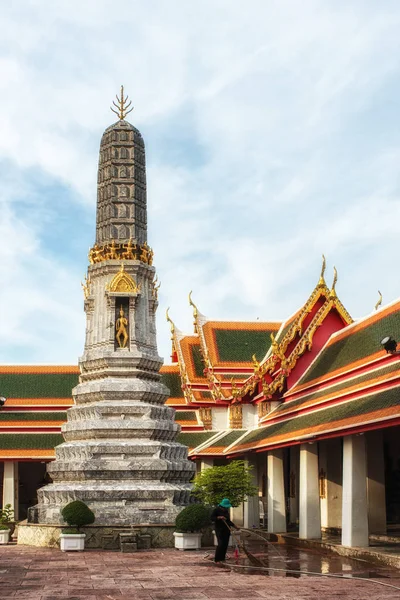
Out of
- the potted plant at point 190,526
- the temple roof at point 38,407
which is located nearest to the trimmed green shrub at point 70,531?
the potted plant at point 190,526

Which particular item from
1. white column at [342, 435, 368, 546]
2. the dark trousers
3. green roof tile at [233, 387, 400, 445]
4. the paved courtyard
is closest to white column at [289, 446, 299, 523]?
green roof tile at [233, 387, 400, 445]

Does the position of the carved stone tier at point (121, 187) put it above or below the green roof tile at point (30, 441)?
above

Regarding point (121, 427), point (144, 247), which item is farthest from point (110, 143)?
point (121, 427)

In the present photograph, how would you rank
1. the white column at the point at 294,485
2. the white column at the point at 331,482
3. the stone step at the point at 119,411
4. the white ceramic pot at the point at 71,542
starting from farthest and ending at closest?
the white column at the point at 294,485, the white column at the point at 331,482, the stone step at the point at 119,411, the white ceramic pot at the point at 71,542

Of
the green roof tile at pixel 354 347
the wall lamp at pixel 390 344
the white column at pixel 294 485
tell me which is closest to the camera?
the wall lamp at pixel 390 344

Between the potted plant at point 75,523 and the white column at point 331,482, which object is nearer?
the potted plant at point 75,523

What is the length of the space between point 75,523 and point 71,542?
1.52 ft

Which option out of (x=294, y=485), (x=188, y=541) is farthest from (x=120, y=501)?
(x=294, y=485)

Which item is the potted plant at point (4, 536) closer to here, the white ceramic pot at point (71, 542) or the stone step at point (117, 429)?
the stone step at point (117, 429)

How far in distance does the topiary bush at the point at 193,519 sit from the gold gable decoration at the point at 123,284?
7.29 meters

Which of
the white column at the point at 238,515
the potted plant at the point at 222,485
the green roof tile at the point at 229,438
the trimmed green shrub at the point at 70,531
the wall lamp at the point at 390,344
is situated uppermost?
the wall lamp at the point at 390,344

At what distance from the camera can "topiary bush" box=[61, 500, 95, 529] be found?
19781 millimetres

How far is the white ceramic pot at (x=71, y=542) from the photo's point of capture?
1952cm

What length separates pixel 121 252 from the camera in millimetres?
25094
